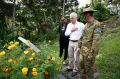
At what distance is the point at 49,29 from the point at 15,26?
4.40m

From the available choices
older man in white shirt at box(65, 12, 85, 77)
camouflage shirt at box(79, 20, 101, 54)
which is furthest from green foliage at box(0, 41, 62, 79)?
older man in white shirt at box(65, 12, 85, 77)

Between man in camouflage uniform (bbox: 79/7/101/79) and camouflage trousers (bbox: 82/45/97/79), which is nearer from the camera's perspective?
man in camouflage uniform (bbox: 79/7/101/79)

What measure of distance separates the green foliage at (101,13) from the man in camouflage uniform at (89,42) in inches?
1159

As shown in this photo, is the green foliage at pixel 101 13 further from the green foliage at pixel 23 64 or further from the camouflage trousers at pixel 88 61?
the green foliage at pixel 23 64

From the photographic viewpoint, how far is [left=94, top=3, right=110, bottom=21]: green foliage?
125 feet

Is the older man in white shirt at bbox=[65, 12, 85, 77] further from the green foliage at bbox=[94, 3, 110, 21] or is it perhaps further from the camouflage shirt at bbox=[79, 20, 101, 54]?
the green foliage at bbox=[94, 3, 110, 21]

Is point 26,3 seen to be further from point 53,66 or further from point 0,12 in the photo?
point 53,66

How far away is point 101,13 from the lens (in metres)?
38.8

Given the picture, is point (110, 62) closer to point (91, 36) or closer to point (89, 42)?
point (89, 42)

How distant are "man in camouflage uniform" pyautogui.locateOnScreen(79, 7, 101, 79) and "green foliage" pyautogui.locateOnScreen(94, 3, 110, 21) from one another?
29.4 meters

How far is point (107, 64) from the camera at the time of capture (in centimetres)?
1312

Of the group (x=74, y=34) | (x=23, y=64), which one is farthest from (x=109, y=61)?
(x=23, y=64)

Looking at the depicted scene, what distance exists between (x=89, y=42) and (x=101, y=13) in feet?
101

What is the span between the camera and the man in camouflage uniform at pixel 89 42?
318 inches
